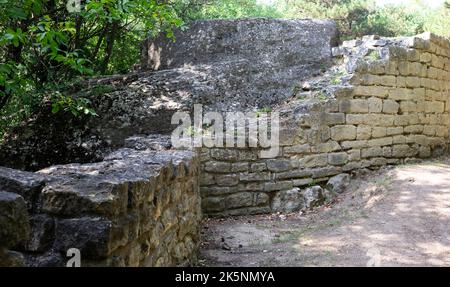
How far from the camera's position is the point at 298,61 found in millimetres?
7422

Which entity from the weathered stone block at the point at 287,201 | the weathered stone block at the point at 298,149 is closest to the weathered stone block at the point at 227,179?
the weathered stone block at the point at 287,201

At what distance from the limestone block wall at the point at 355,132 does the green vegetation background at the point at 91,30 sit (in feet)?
6.48

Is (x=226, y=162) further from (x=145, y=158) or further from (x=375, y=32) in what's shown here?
(x=375, y=32)

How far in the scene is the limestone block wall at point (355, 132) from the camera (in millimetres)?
5828

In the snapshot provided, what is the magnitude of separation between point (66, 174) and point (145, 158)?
1030 mm

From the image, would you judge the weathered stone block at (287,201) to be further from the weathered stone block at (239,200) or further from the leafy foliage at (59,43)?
the leafy foliage at (59,43)

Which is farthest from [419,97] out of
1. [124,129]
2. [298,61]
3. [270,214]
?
[124,129]

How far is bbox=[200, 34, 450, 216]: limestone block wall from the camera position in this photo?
5828 millimetres

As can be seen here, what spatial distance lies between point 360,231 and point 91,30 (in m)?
6.07

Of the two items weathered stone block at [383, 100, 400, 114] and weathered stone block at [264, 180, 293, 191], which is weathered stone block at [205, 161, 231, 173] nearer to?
weathered stone block at [264, 180, 293, 191]

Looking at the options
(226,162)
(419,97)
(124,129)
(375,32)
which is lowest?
(226,162)

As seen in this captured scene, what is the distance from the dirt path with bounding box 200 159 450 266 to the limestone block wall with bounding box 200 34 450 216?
0.38 metres

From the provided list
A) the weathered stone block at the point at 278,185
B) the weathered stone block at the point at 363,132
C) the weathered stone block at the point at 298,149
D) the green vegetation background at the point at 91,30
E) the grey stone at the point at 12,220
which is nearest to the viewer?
the grey stone at the point at 12,220
